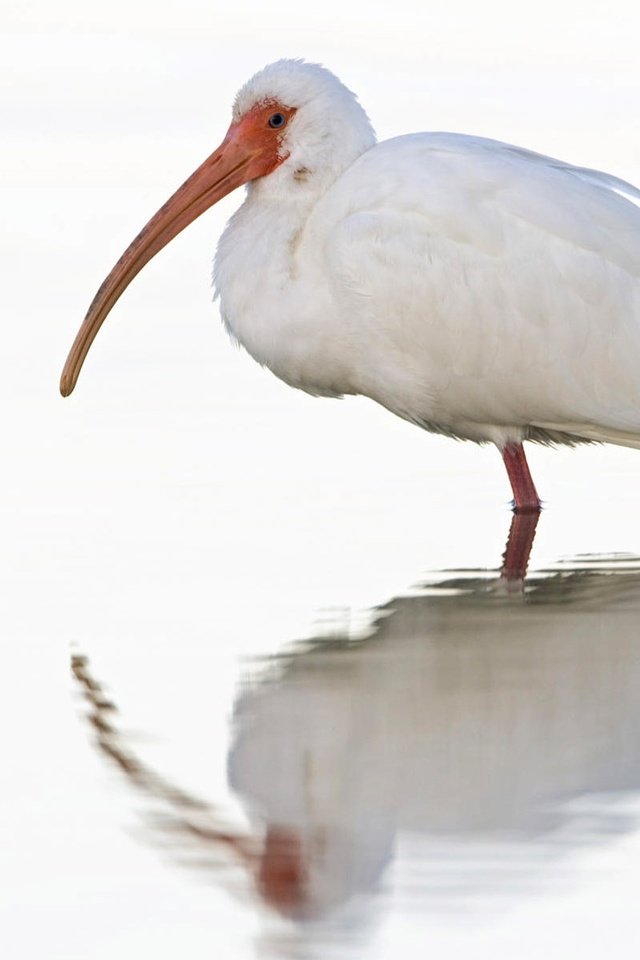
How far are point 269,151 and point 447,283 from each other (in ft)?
5.80

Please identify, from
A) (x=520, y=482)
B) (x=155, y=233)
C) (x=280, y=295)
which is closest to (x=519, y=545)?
(x=520, y=482)

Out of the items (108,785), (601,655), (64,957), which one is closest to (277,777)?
(108,785)

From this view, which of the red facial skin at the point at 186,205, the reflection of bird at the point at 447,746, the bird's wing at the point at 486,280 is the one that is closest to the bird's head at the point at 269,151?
the red facial skin at the point at 186,205

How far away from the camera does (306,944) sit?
5.43 meters

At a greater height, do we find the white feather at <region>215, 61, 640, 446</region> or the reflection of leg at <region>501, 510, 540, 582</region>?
the white feather at <region>215, 61, 640, 446</region>

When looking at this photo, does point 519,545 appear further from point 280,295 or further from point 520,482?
point 280,295

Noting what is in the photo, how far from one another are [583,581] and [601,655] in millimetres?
1810

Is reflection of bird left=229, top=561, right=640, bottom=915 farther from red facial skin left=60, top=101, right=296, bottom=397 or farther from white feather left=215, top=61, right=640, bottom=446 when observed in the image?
red facial skin left=60, top=101, right=296, bottom=397

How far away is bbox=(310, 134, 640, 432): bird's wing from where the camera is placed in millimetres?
11242

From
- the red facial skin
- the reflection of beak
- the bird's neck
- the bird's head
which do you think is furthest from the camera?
the reflection of beak

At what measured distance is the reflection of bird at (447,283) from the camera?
11.3 metres

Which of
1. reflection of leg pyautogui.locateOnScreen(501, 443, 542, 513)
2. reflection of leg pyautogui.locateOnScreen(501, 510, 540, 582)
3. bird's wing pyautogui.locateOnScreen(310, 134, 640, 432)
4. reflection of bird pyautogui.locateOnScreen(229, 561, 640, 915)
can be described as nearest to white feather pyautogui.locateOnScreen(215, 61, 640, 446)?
bird's wing pyautogui.locateOnScreen(310, 134, 640, 432)

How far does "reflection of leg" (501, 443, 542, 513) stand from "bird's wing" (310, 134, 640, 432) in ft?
1.49

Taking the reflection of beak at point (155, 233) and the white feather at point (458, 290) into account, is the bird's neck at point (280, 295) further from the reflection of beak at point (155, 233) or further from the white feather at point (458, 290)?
the reflection of beak at point (155, 233)
